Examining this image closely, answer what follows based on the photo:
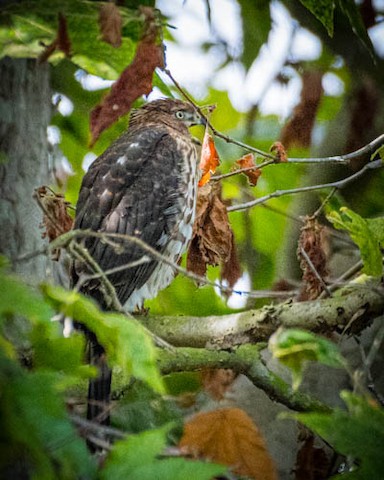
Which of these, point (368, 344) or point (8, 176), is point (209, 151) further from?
point (368, 344)

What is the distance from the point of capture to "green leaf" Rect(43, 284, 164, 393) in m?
1.78

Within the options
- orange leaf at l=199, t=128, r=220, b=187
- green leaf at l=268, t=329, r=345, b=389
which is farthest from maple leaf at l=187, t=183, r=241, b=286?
green leaf at l=268, t=329, r=345, b=389

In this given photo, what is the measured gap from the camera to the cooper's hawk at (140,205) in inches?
140

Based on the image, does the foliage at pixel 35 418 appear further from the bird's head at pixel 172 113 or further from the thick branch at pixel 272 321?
the bird's head at pixel 172 113

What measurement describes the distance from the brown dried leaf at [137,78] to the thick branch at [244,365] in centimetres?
86

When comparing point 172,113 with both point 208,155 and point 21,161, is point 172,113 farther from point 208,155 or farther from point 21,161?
point 21,161

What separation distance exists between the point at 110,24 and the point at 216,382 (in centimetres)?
154

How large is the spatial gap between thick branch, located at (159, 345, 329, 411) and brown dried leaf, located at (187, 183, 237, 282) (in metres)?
0.37

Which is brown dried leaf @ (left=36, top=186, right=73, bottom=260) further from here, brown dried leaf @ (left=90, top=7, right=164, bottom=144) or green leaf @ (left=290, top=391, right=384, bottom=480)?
green leaf @ (left=290, top=391, right=384, bottom=480)

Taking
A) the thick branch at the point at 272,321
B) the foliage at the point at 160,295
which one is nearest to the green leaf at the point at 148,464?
the foliage at the point at 160,295

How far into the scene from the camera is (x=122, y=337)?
5.94ft

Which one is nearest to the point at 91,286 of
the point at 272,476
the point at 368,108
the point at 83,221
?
the point at 83,221

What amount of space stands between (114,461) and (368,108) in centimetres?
317

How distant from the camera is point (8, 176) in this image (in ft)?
11.3
